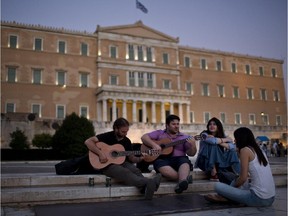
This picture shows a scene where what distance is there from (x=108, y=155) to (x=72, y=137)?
19.4 meters

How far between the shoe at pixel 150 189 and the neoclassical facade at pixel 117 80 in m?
26.0

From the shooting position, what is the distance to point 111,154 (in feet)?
18.2

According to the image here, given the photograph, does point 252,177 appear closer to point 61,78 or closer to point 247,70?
point 61,78

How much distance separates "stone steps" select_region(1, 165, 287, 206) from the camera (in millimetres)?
4746

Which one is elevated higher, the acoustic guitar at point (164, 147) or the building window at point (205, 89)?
the building window at point (205, 89)

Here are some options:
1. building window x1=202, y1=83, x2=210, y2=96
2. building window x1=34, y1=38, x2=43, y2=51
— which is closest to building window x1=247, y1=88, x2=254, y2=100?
building window x1=202, y1=83, x2=210, y2=96

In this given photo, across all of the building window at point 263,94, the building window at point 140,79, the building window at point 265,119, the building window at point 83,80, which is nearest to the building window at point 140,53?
the building window at point 140,79

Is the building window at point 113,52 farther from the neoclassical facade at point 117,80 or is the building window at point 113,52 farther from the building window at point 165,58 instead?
the building window at point 165,58

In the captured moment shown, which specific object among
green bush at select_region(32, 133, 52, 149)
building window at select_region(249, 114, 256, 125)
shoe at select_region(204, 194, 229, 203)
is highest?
building window at select_region(249, 114, 256, 125)

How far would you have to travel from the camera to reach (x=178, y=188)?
534 centimetres

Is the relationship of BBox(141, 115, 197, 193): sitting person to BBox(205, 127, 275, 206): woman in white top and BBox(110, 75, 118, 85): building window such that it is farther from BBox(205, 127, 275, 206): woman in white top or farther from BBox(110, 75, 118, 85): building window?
BBox(110, 75, 118, 85): building window

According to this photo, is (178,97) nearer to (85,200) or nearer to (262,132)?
(262,132)

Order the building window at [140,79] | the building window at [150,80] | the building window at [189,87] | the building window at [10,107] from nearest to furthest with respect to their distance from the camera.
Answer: the building window at [10,107] < the building window at [140,79] < the building window at [150,80] < the building window at [189,87]

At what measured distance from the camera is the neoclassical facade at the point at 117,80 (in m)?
36.3
